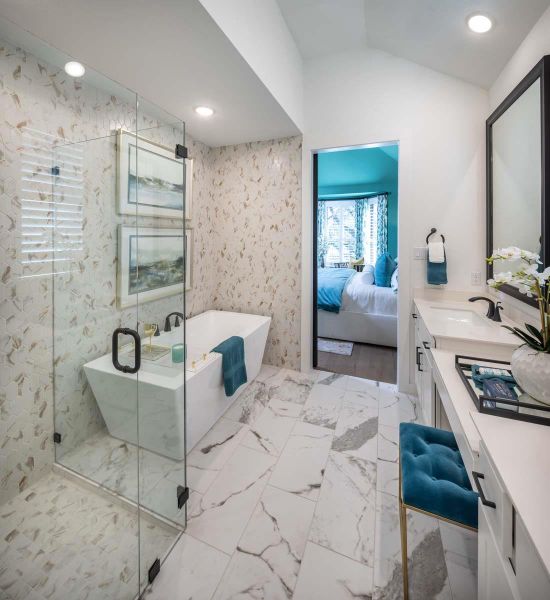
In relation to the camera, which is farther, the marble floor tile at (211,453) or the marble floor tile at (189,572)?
the marble floor tile at (211,453)

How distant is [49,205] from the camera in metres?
1.71

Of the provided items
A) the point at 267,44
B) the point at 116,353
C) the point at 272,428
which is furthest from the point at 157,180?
the point at 272,428

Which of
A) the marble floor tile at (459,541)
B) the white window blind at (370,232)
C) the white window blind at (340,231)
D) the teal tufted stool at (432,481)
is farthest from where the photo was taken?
the white window blind at (340,231)

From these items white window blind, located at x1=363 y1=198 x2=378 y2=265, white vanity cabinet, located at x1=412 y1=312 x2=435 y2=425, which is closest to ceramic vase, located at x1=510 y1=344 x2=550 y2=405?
white vanity cabinet, located at x1=412 y1=312 x2=435 y2=425

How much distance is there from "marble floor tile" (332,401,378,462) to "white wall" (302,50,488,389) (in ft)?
1.94

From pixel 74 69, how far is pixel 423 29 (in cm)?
232

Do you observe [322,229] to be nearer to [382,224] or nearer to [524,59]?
[382,224]

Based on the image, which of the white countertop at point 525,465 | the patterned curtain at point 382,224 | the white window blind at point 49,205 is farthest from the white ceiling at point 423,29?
the patterned curtain at point 382,224

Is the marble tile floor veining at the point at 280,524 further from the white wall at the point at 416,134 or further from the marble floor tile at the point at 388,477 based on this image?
the white wall at the point at 416,134

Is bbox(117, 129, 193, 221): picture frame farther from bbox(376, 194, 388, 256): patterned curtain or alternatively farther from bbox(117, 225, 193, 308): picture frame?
bbox(376, 194, 388, 256): patterned curtain

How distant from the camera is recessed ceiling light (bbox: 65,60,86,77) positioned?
171 centimetres

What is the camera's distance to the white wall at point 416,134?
8.18ft

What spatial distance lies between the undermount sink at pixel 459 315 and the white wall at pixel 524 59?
1503 mm

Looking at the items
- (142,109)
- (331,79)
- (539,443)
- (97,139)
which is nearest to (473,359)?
(539,443)
